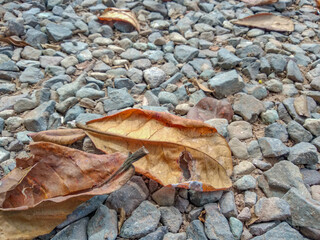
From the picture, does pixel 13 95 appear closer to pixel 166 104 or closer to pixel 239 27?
pixel 166 104

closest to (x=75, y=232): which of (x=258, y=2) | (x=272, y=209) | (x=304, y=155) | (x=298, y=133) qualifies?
(x=272, y=209)

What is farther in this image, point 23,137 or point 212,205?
point 23,137

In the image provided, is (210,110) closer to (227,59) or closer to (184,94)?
(184,94)

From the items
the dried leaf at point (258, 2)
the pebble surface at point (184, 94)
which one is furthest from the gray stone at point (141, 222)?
the dried leaf at point (258, 2)

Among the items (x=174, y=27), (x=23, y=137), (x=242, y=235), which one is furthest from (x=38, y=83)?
(x=242, y=235)

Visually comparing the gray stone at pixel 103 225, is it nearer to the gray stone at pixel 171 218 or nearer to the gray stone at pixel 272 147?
the gray stone at pixel 171 218

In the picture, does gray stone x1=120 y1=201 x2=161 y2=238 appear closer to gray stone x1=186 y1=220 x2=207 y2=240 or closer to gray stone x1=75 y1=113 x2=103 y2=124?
gray stone x1=186 y1=220 x2=207 y2=240
